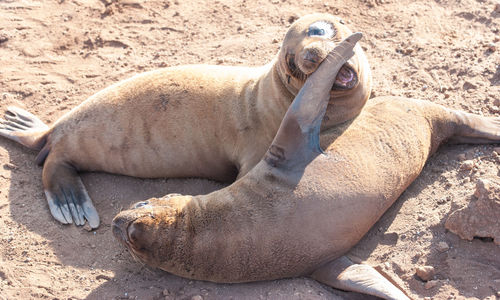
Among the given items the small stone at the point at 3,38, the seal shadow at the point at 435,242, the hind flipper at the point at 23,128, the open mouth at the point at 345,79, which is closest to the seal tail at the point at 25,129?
the hind flipper at the point at 23,128

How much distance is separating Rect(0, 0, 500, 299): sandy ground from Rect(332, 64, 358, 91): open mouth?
978 mm

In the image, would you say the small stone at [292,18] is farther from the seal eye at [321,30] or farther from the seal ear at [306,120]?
the seal ear at [306,120]

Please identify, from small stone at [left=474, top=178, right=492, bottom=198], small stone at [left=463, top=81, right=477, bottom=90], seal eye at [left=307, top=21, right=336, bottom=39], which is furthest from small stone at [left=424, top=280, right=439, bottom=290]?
small stone at [left=463, top=81, right=477, bottom=90]

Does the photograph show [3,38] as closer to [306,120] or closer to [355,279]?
[306,120]

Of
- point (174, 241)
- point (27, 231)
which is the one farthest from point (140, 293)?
point (27, 231)

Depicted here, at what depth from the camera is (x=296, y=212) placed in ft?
13.4

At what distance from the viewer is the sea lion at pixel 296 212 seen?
4023mm

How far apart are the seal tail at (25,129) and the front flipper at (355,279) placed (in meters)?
2.90

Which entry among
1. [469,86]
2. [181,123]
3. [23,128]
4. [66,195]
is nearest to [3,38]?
[23,128]

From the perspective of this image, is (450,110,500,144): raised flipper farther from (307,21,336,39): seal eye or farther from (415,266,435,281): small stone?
(415,266,435,281): small stone

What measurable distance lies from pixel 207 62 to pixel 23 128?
196 cm

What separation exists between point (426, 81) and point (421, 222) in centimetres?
179

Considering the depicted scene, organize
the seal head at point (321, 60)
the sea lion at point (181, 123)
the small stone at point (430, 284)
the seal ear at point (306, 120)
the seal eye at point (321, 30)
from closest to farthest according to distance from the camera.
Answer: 1. the small stone at point (430, 284)
2. the seal ear at point (306, 120)
3. the seal head at point (321, 60)
4. the seal eye at point (321, 30)
5. the sea lion at point (181, 123)

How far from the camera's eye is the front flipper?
3845mm
